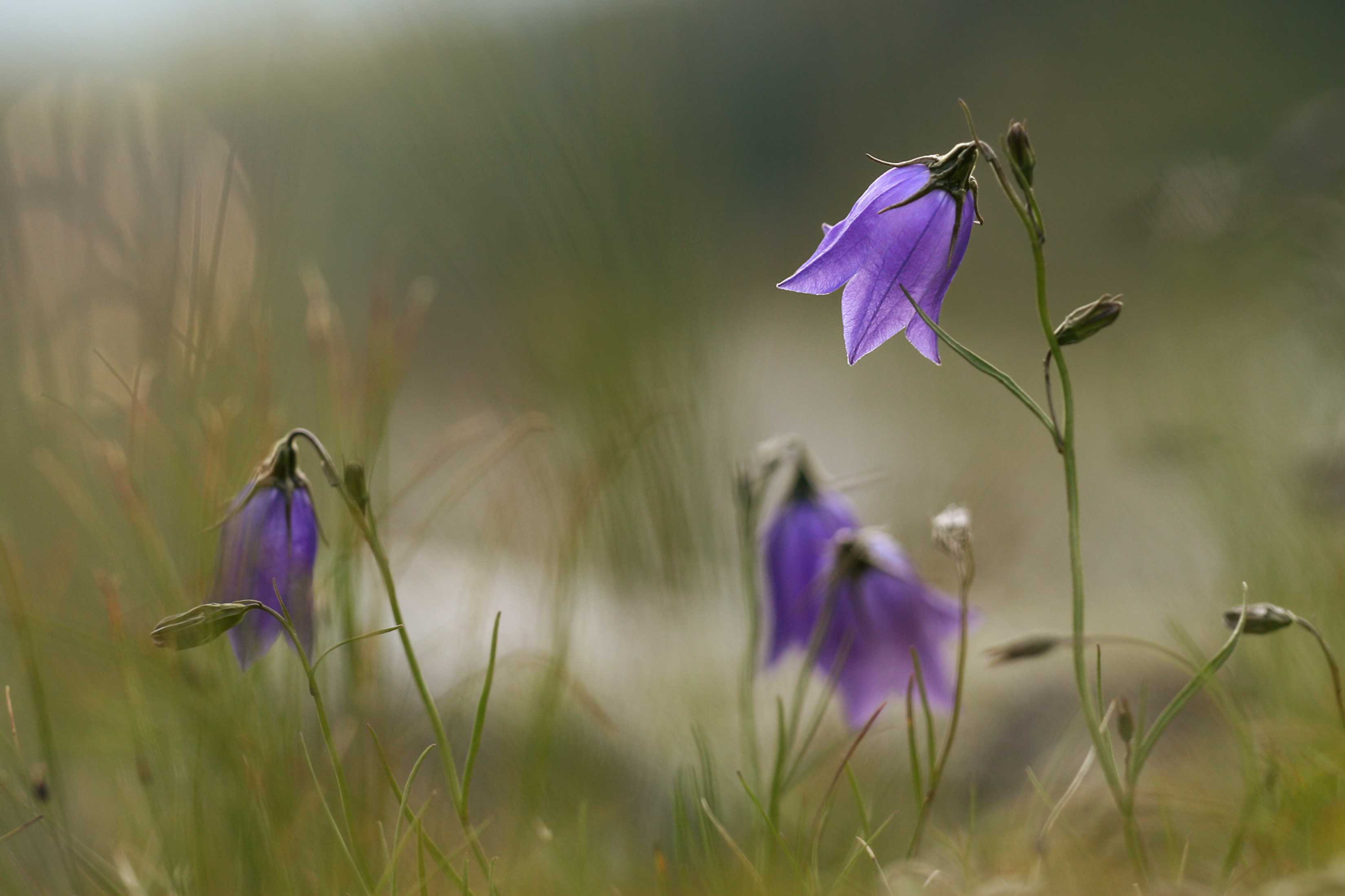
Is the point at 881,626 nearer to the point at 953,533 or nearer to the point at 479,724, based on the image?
the point at 953,533

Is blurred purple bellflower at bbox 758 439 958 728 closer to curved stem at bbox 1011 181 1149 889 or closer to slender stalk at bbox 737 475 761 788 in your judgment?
slender stalk at bbox 737 475 761 788

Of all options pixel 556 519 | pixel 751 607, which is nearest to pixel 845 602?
pixel 751 607

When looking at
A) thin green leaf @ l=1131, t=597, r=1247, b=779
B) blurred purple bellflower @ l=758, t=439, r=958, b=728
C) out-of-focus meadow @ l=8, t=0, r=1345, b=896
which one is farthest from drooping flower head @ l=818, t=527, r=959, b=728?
thin green leaf @ l=1131, t=597, r=1247, b=779

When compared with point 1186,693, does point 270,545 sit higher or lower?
higher

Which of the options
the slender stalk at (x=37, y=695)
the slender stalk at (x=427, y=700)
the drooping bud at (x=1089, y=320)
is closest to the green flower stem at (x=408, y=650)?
the slender stalk at (x=427, y=700)

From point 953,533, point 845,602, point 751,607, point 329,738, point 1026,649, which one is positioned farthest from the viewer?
point 845,602
